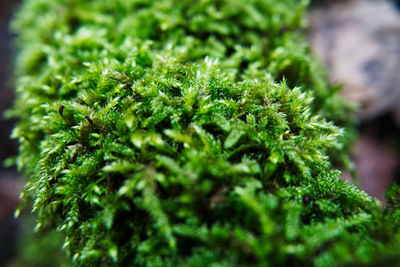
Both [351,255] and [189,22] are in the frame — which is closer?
[351,255]

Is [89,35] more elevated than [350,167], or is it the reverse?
[89,35]

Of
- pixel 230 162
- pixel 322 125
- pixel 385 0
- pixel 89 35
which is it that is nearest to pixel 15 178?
pixel 89 35

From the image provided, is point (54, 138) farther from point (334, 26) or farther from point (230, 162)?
point (334, 26)

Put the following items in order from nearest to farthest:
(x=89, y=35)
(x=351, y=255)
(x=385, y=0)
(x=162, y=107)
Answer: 1. (x=351, y=255)
2. (x=162, y=107)
3. (x=89, y=35)
4. (x=385, y=0)

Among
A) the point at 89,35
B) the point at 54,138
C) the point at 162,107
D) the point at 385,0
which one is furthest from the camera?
the point at 385,0

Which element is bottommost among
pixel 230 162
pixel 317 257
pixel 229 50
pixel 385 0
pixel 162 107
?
pixel 317 257
